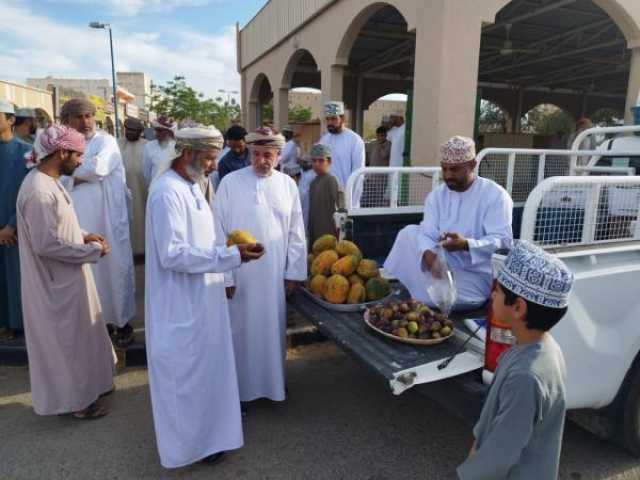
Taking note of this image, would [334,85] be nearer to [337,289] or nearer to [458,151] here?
[458,151]

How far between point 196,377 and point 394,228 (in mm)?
2222

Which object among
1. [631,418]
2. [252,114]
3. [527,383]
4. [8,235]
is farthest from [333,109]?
[252,114]

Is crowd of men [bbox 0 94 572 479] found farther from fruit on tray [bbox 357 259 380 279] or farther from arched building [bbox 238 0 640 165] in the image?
arched building [bbox 238 0 640 165]

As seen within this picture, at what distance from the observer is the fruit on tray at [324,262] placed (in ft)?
11.4

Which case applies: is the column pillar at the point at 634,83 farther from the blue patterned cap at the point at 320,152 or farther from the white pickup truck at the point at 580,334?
the white pickup truck at the point at 580,334

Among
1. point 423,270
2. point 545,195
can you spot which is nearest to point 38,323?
point 423,270

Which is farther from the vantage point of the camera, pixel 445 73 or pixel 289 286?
pixel 445 73

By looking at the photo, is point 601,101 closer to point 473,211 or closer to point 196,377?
point 473,211

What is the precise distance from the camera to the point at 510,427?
4.81 ft

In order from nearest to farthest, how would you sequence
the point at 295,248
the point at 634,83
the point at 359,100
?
1. the point at 295,248
2. the point at 634,83
3. the point at 359,100

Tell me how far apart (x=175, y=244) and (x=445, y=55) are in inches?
215

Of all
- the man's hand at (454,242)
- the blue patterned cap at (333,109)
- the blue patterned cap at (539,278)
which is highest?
the blue patterned cap at (333,109)

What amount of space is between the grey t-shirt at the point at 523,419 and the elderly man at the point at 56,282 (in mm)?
2570

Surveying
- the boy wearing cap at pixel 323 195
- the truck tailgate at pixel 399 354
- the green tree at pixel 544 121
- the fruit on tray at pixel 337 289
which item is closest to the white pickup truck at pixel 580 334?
the truck tailgate at pixel 399 354
